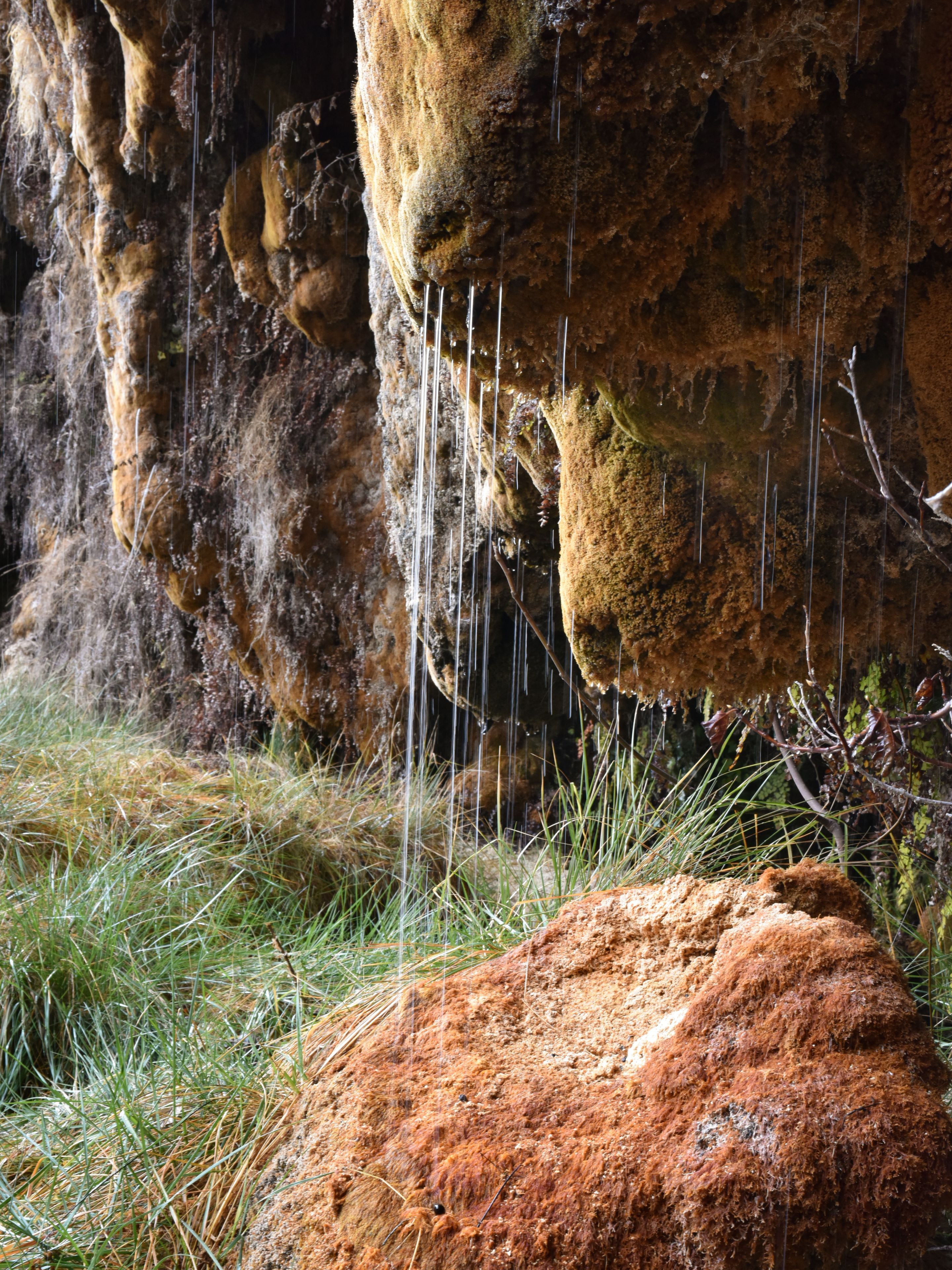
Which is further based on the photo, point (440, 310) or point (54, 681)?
point (54, 681)

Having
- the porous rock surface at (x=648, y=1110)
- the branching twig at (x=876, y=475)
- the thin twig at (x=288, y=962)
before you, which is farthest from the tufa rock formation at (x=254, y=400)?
the porous rock surface at (x=648, y=1110)

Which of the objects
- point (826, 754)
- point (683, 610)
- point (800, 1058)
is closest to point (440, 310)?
point (683, 610)

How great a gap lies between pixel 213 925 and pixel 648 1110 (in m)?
2.83

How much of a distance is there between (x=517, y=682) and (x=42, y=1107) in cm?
360

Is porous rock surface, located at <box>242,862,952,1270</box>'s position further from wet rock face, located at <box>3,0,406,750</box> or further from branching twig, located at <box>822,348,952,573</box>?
wet rock face, located at <box>3,0,406,750</box>

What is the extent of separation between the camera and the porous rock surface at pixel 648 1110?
1.43m

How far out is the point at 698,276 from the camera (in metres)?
2.09

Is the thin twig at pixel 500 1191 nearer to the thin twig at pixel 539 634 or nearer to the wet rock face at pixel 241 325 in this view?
the thin twig at pixel 539 634

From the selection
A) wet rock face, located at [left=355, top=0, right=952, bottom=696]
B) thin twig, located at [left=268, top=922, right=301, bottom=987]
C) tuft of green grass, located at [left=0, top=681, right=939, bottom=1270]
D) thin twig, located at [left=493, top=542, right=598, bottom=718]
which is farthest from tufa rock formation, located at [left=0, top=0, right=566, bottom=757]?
thin twig, located at [left=268, top=922, right=301, bottom=987]

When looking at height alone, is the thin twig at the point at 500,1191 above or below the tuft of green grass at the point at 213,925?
above

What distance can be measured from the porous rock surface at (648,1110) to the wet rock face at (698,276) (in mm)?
859

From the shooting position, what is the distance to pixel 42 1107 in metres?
2.96

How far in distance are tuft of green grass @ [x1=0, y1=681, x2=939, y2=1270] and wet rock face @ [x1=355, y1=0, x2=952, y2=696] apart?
1024 mm

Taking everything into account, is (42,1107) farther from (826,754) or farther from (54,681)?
(54,681)
